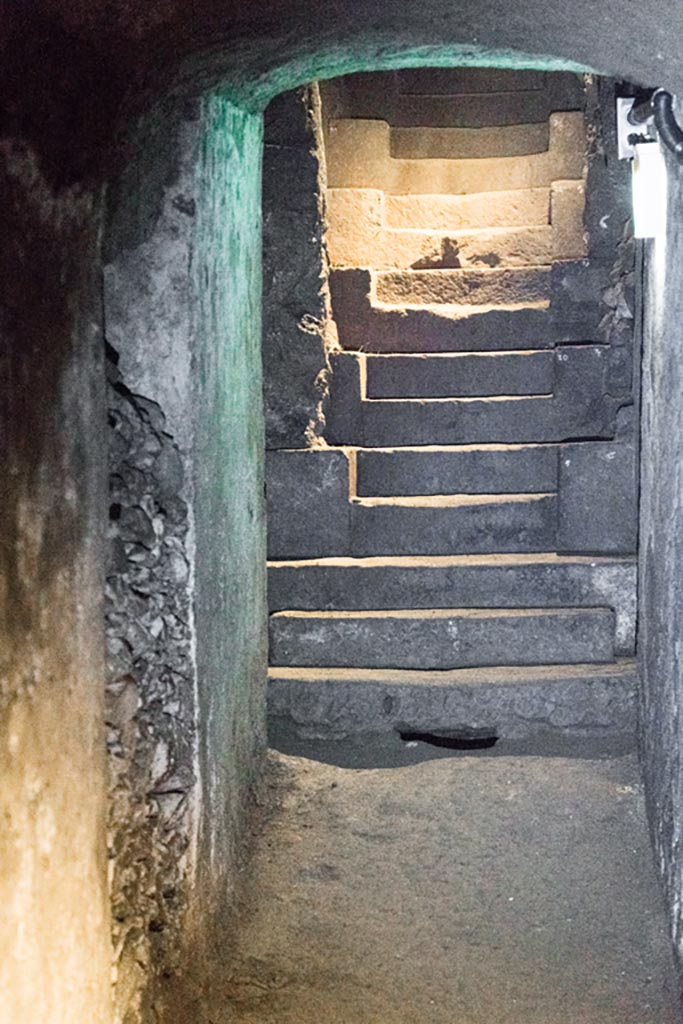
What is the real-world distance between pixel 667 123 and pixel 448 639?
2972 mm

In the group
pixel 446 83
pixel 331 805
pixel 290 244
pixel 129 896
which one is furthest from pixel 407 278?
pixel 129 896

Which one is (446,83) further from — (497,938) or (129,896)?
(129,896)

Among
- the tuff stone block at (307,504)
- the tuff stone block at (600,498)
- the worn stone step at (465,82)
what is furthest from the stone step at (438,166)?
the tuff stone block at (600,498)

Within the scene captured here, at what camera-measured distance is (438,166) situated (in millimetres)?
8148

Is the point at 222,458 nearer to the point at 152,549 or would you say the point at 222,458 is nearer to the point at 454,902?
the point at 152,549

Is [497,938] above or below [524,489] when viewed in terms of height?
below

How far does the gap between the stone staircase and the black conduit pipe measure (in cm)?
277

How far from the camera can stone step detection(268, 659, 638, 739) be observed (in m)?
5.52

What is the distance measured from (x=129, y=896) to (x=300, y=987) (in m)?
0.92

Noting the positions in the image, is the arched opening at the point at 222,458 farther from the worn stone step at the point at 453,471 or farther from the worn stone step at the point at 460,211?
the worn stone step at the point at 460,211

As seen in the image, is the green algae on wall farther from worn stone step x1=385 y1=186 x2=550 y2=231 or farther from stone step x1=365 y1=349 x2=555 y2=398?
worn stone step x1=385 y1=186 x2=550 y2=231

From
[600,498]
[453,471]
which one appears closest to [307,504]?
[453,471]

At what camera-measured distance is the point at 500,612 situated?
5.91 metres

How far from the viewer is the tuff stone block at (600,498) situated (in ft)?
20.3
